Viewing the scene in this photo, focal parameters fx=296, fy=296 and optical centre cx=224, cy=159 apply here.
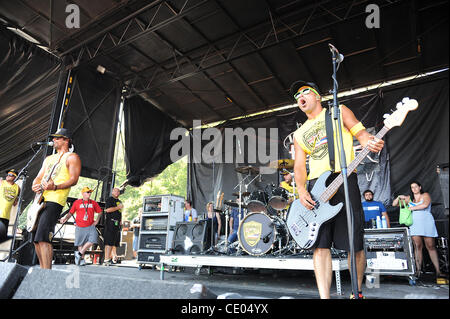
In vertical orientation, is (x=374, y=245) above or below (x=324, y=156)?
below

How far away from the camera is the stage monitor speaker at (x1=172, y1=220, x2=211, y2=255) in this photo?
6454 millimetres

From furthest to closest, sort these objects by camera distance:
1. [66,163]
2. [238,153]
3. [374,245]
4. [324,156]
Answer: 1. [238,153]
2. [374,245]
3. [66,163]
4. [324,156]

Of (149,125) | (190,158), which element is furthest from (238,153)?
(149,125)

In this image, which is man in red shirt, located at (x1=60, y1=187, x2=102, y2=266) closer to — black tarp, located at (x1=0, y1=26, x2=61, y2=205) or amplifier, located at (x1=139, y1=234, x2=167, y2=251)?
amplifier, located at (x1=139, y1=234, x2=167, y2=251)

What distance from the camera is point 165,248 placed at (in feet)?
22.6

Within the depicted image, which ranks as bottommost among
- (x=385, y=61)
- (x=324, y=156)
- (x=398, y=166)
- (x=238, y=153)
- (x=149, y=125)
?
(x=324, y=156)

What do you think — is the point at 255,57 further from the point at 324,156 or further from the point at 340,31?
the point at 324,156

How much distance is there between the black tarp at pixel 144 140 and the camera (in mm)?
9484

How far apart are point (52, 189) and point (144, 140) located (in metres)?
7.10

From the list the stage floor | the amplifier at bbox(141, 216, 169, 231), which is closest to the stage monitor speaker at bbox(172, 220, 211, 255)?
the amplifier at bbox(141, 216, 169, 231)

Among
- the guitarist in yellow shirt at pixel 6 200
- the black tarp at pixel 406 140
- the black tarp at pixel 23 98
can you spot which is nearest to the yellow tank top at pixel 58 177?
the guitarist in yellow shirt at pixel 6 200

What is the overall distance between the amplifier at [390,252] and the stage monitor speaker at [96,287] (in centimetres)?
452

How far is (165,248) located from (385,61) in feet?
24.3

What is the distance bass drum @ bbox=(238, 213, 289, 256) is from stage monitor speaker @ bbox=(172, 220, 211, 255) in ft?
4.36
